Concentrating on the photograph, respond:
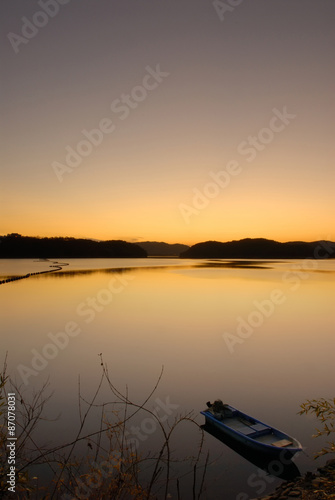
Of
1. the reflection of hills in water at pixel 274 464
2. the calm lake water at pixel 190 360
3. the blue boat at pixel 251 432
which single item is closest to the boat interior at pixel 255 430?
the blue boat at pixel 251 432

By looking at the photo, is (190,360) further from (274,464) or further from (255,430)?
(274,464)

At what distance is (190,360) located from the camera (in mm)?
20609

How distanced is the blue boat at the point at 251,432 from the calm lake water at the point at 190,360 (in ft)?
1.73

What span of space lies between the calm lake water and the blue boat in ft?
1.73

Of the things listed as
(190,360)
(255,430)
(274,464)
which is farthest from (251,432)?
(190,360)

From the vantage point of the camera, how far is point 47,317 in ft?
111

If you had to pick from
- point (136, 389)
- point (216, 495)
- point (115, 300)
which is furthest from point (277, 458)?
point (115, 300)

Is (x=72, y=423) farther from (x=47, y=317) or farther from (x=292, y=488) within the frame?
(x=47, y=317)

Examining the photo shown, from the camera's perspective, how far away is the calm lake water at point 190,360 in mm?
11398

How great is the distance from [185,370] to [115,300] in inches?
1137

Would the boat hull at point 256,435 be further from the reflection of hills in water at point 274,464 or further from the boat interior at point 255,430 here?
the reflection of hills in water at point 274,464

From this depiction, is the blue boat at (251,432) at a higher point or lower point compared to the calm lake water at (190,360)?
higher

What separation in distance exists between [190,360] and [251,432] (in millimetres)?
10516

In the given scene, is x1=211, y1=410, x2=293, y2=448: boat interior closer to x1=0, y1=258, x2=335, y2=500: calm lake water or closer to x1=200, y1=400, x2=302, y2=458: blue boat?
x1=200, y1=400, x2=302, y2=458: blue boat
